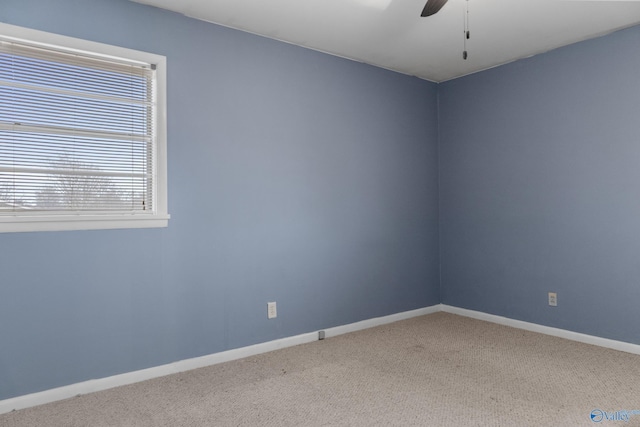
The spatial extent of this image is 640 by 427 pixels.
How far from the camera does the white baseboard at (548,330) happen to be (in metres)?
3.19

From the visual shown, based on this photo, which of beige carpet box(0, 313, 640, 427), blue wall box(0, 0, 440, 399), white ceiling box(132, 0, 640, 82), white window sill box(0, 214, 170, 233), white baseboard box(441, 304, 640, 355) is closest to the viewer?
beige carpet box(0, 313, 640, 427)

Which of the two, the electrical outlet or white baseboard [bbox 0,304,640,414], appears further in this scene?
the electrical outlet

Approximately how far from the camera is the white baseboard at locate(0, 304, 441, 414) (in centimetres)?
238

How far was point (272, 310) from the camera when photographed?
3.30 metres

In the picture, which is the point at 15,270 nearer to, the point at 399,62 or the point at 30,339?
the point at 30,339

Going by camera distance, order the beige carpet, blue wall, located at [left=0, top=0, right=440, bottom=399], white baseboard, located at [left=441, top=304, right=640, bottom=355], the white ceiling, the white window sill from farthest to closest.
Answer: white baseboard, located at [left=441, top=304, right=640, bottom=355] → the white ceiling → blue wall, located at [left=0, top=0, right=440, bottom=399] → the white window sill → the beige carpet

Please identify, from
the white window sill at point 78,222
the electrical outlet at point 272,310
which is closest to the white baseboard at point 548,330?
the electrical outlet at point 272,310

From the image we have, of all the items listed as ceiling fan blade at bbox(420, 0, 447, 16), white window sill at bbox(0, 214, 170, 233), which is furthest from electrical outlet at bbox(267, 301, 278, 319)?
ceiling fan blade at bbox(420, 0, 447, 16)

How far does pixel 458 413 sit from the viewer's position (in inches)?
88.6

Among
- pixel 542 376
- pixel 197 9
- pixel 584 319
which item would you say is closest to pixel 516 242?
pixel 584 319

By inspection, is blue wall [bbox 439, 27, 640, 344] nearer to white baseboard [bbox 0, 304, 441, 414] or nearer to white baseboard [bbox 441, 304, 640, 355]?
white baseboard [bbox 441, 304, 640, 355]

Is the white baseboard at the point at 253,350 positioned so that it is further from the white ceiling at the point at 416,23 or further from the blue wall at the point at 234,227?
the white ceiling at the point at 416,23

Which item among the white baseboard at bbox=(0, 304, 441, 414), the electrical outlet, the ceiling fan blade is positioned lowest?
the white baseboard at bbox=(0, 304, 441, 414)

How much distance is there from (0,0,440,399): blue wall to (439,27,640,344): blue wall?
385 millimetres
